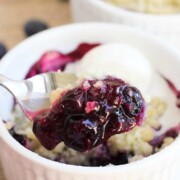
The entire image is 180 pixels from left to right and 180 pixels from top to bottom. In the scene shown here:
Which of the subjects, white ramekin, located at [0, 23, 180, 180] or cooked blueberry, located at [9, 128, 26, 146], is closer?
white ramekin, located at [0, 23, 180, 180]

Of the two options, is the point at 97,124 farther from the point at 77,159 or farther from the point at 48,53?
the point at 48,53

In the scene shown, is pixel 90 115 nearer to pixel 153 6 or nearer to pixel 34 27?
pixel 153 6

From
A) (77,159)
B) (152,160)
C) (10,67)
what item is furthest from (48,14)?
(152,160)

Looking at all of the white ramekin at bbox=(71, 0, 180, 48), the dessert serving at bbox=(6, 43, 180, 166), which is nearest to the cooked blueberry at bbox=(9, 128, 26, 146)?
the dessert serving at bbox=(6, 43, 180, 166)

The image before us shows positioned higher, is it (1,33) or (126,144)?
(126,144)

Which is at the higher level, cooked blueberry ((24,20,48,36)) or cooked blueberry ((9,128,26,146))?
cooked blueberry ((9,128,26,146))

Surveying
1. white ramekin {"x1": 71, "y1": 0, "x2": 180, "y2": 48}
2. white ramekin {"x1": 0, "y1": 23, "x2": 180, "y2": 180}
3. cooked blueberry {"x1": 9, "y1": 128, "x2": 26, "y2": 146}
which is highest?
white ramekin {"x1": 71, "y1": 0, "x2": 180, "y2": 48}

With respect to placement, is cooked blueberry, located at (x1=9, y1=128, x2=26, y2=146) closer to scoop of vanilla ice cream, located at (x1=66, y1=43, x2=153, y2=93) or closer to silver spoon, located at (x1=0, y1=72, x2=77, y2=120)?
silver spoon, located at (x1=0, y1=72, x2=77, y2=120)

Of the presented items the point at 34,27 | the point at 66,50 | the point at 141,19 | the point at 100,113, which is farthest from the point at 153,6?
the point at 100,113
